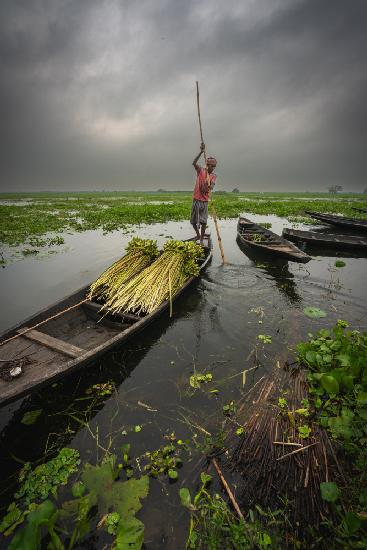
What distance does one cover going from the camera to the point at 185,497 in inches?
93.8

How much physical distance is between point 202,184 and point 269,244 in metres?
3.53

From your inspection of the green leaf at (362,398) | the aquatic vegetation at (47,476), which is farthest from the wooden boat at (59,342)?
the green leaf at (362,398)

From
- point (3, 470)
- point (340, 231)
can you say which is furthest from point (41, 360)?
point (340, 231)

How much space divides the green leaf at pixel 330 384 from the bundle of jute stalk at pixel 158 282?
3071 mm

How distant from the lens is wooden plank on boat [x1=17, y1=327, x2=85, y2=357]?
11.8 ft

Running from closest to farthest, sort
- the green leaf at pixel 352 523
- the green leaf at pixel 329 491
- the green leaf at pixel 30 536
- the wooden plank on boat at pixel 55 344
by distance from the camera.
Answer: the green leaf at pixel 30 536
the green leaf at pixel 352 523
the green leaf at pixel 329 491
the wooden plank on boat at pixel 55 344

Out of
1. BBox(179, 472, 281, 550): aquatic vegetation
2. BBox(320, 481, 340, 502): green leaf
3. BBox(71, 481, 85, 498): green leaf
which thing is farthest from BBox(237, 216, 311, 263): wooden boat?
BBox(71, 481, 85, 498): green leaf

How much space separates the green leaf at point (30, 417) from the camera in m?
3.29

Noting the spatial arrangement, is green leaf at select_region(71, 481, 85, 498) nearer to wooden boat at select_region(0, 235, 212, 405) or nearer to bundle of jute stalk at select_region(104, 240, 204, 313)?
wooden boat at select_region(0, 235, 212, 405)

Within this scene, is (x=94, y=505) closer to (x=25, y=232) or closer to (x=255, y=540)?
(x=255, y=540)

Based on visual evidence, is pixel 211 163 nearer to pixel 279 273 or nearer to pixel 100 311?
pixel 279 273

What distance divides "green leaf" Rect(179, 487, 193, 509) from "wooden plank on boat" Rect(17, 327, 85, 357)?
2048 millimetres

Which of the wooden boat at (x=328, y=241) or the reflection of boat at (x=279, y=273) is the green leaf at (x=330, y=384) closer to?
the reflection of boat at (x=279, y=273)

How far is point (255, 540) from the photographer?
2.05 m
